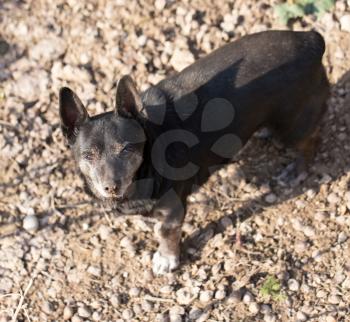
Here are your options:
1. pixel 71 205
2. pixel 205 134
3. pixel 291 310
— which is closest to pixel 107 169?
pixel 205 134

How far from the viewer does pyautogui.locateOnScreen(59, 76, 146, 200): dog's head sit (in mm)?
5031

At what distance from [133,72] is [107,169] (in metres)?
2.31

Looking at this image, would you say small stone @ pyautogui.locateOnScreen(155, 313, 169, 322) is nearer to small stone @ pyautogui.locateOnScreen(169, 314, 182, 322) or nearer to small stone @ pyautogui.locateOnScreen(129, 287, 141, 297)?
small stone @ pyautogui.locateOnScreen(169, 314, 182, 322)

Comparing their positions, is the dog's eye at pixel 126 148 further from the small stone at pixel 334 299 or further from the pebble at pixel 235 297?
the small stone at pixel 334 299

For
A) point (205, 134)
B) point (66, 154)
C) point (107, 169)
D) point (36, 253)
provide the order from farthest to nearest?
1. point (66, 154)
2. point (36, 253)
3. point (205, 134)
4. point (107, 169)

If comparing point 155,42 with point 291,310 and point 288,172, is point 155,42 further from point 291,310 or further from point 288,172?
point 291,310

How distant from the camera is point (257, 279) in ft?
19.9

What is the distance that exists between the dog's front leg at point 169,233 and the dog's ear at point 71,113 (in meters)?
1.09

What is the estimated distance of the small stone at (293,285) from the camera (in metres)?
5.93

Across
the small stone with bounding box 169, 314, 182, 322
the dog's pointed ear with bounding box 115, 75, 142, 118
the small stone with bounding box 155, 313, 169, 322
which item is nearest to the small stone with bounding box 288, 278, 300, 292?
the small stone with bounding box 169, 314, 182, 322

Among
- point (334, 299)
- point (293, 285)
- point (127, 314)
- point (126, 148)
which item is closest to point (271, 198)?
point (293, 285)

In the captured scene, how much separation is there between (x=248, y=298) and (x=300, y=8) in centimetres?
330

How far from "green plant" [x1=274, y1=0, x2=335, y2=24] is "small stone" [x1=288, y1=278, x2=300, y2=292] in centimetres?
292

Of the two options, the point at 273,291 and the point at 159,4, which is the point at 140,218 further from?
the point at 159,4
